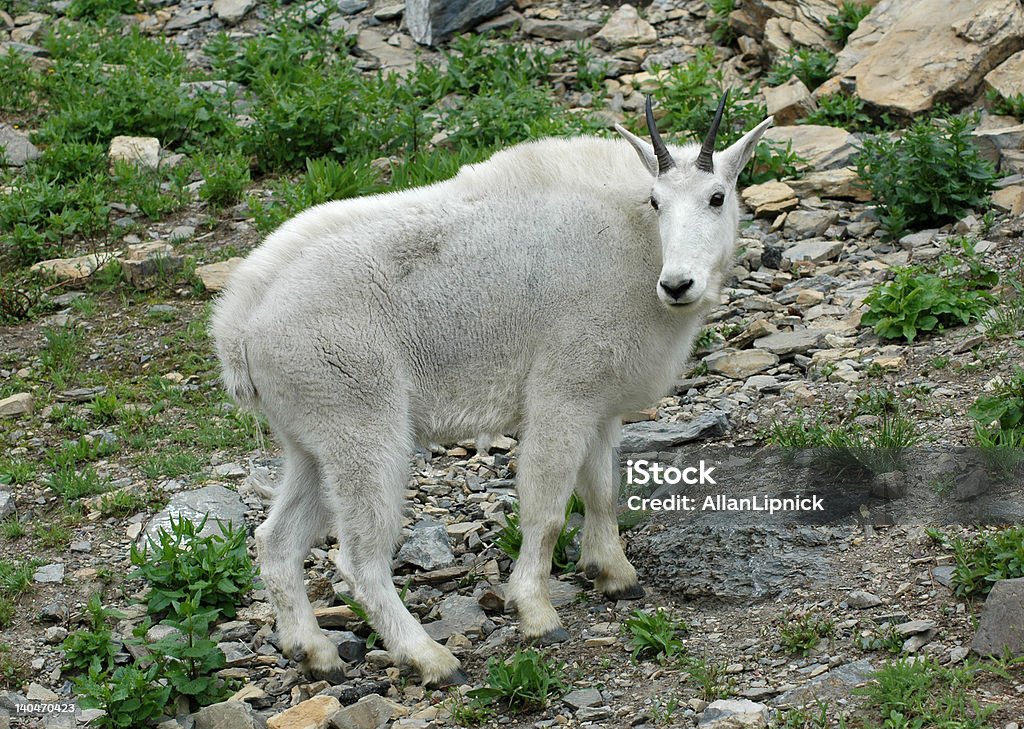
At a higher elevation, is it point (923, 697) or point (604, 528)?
point (923, 697)

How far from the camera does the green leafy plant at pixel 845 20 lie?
13172 mm

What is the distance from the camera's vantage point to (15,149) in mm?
12289

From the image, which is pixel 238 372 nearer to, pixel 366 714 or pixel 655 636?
pixel 366 714

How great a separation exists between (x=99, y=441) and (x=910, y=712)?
5.69m

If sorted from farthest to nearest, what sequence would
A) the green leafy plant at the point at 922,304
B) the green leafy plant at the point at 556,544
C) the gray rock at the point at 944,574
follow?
the green leafy plant at the point at 922,304 < the green leafy plant at the point at 556,544 < the gray rock at the point at 944,574

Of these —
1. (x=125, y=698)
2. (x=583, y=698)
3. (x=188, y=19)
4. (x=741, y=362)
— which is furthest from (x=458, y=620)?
(x=188, y=19)

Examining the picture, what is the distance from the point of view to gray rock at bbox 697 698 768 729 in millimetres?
5004

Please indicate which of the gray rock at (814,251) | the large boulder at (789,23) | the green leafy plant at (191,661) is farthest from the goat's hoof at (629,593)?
the large boulder at (789,23)

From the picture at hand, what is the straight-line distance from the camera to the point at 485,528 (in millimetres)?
7496

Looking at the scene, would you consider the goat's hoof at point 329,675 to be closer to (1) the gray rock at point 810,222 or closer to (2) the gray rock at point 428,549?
(2) the gray rock at point 428,549

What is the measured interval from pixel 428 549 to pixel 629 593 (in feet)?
4.28

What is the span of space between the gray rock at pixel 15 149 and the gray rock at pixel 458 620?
25.2ft

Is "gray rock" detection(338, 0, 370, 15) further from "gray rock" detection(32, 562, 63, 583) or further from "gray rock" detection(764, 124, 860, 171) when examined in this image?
"gray rock" detection(32, 562, 63, 583)

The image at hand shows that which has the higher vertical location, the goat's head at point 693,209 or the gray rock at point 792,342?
the goat's head at point 693,209
